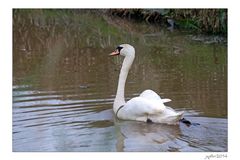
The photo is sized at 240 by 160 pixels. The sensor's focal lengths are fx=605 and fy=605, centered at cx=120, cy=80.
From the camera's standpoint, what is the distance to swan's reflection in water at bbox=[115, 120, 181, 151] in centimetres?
629

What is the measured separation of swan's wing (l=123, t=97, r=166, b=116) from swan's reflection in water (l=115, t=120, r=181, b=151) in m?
0.14

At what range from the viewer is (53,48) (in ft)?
43.8

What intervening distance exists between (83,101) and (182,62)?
3.60 m

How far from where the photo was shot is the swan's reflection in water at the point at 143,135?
6293 mm

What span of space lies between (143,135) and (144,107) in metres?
0.57

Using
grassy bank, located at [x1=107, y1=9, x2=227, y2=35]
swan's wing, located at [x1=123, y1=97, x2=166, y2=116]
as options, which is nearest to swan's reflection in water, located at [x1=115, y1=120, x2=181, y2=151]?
swan's wing, located at [x1=123, y1=97, x2=166, y2=116]

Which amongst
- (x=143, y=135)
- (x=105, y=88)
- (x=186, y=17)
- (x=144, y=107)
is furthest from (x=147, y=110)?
(x=186, y=17)

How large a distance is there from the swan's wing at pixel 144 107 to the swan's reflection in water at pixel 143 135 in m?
0.14

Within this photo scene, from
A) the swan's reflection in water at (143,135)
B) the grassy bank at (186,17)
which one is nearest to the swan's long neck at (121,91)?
the swan's reflection in water at (143,135)

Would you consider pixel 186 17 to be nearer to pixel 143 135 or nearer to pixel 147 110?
pixel 147 110
